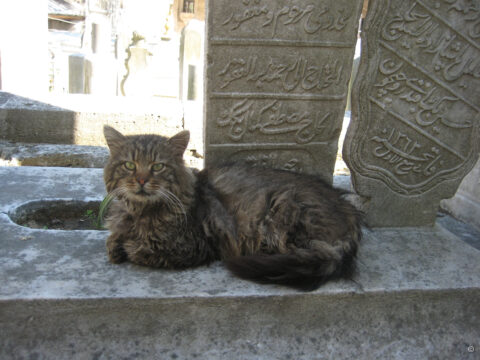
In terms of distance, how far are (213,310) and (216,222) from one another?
17.7 inches

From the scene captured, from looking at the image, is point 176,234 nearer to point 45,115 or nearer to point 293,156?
point 293,156

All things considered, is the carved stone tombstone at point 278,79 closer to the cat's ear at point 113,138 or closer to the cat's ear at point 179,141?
the cat's ear at point 179,141

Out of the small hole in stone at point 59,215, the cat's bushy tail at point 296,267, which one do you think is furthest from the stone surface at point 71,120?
the cat's bushy tail at point 296,267

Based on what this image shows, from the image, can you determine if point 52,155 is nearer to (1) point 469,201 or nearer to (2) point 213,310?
(2) point 213,310

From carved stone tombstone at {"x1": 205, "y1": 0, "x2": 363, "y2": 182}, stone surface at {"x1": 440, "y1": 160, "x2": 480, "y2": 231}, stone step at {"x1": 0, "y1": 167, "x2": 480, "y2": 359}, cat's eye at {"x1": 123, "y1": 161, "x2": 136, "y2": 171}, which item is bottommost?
stone step at {"x1": 0, "y1": 167, "x2": 480, "y2": 359}

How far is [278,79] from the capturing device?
2.47m

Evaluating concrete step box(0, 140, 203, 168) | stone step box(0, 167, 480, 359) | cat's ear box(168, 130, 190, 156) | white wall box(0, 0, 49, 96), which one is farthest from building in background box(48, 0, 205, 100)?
stone step box(0, 167, 480, 359)

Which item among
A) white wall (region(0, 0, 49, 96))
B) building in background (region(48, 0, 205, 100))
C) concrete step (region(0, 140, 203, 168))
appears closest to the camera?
concrete step (region(0, 140, 203, 168))

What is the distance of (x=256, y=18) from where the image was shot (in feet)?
7.57

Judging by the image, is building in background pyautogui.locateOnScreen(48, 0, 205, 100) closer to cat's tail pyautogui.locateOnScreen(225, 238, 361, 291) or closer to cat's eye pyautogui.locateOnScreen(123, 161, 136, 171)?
cat's eye pyautogui.locateOnScreen(123, 161, 136, 171)

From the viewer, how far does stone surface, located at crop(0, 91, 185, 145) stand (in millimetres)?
4332

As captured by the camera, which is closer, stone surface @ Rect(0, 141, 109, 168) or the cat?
the cat

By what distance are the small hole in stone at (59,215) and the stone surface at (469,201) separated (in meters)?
2.79

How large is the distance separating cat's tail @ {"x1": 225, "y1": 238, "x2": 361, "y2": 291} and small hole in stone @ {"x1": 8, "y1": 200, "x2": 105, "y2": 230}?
129cm
